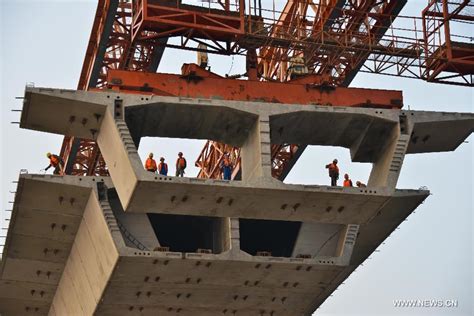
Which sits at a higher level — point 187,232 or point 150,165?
point 187,232

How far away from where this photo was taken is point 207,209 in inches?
1523

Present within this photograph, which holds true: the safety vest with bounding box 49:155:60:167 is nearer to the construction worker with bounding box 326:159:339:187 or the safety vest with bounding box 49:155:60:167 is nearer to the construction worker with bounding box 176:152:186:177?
the construction worker with bounding box 176:152:186:177

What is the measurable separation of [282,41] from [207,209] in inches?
281

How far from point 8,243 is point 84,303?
11.4 ft

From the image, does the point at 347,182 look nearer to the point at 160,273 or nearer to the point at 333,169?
the point at 333,169

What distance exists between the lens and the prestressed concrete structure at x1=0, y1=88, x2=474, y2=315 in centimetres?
3838

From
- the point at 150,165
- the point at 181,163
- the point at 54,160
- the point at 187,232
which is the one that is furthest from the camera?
the point at 187,232

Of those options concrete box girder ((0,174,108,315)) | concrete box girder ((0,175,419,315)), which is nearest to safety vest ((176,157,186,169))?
concrete box girder ((0,175,419,315))

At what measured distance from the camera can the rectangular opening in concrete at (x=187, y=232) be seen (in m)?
42.5

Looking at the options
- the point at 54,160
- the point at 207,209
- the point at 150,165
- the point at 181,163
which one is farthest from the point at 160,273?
the point at 54,160

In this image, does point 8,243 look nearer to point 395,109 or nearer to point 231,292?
point 231,292

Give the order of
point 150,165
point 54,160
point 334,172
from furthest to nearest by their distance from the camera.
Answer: point 54,160 → point 334,172 → point 150,165

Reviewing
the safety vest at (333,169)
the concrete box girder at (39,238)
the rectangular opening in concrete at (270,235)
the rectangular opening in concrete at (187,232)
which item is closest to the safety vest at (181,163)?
the rectangular opening in concrete at (187,232)

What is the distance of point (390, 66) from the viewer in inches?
1736
